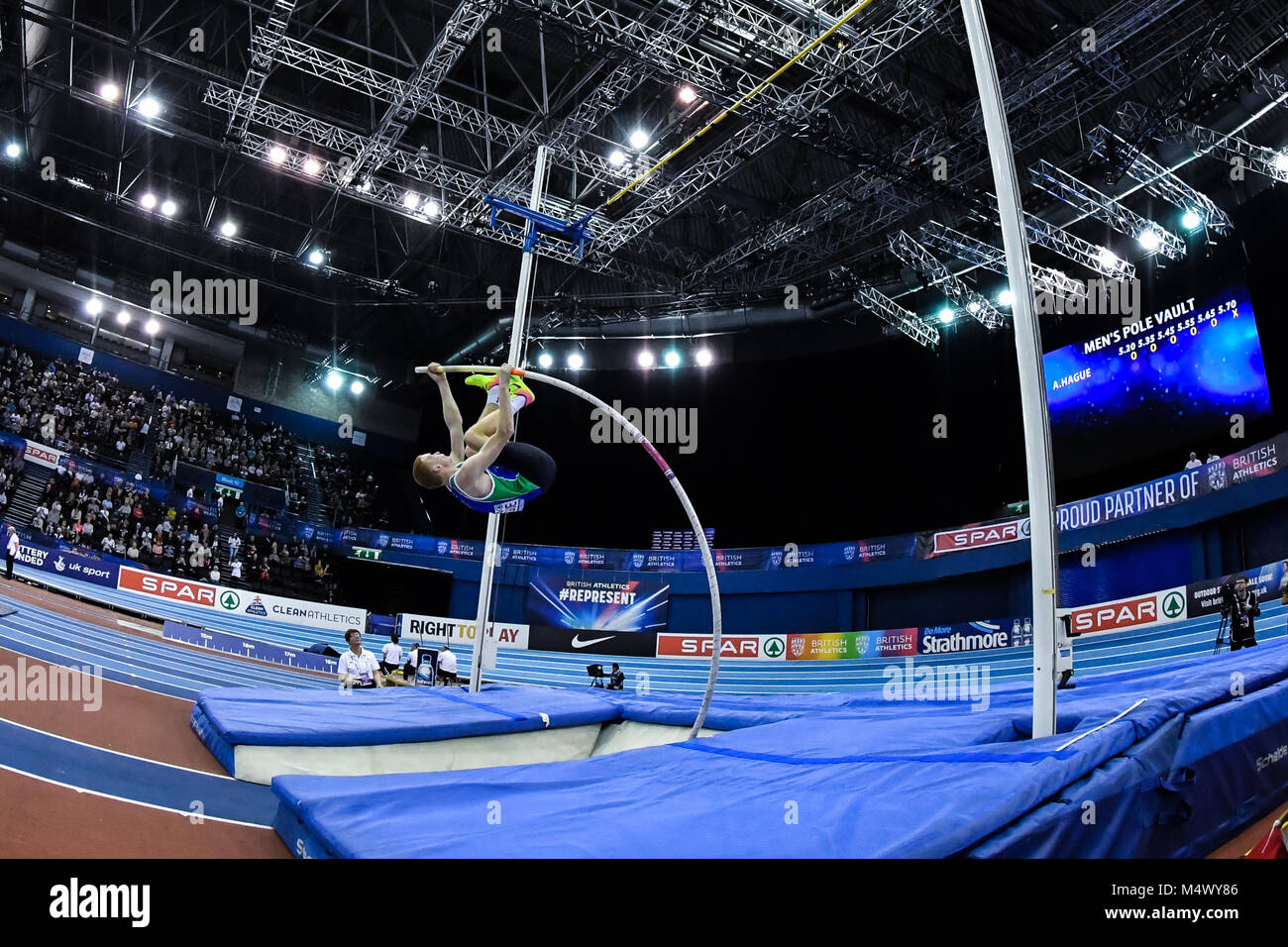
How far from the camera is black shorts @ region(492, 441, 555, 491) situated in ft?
19.2

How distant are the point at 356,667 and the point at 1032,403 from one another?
8.52m

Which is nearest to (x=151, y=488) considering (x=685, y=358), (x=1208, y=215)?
(x=685, y=358)

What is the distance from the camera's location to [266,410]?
2994 centimetres

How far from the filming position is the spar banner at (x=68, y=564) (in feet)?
62.2

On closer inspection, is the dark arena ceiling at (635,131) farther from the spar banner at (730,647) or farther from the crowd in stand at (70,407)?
the spar banner at (730,647)

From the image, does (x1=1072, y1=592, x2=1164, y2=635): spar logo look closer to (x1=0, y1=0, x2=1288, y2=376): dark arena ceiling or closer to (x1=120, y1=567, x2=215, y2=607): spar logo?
(x1=0, y1=0, x2=1288, y2=376): dark arena ceiling

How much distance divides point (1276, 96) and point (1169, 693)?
14.7m

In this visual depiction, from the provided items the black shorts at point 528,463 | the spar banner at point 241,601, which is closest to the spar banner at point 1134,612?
the black shorts at point 528,463
